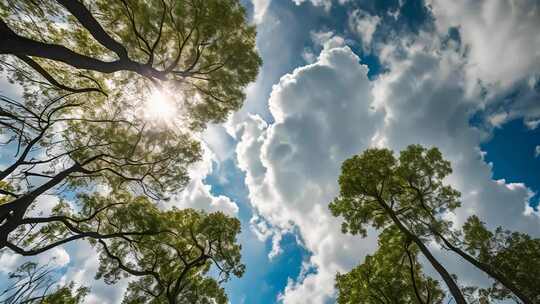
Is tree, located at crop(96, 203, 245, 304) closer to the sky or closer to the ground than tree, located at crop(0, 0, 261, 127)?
closer to the ground

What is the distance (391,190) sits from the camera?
41.3 feet

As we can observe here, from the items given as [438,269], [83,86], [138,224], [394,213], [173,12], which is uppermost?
[173,12]

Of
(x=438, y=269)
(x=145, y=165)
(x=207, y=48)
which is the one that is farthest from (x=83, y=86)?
(x=438, y=269)

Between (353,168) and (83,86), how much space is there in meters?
11.9

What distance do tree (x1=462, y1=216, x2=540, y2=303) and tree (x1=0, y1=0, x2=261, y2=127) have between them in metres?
12.2

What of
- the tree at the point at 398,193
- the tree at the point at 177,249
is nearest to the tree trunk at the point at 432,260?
the tree at the point at 398,193

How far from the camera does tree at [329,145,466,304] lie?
1176cm

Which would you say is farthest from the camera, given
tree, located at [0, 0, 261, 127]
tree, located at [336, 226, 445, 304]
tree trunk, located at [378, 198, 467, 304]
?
tree, located at [336, 226, 445, 304]

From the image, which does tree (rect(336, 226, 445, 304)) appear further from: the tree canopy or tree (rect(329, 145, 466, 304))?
the tree canopy

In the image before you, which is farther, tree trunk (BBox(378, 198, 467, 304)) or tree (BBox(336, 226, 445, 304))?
tree (BBox(336, 226, 445, 304))

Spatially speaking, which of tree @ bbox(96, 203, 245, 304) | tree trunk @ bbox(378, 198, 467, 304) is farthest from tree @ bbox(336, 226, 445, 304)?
tree @ bbox(96, 203, 245, 304)

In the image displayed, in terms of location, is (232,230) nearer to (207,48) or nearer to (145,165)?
(145,165)

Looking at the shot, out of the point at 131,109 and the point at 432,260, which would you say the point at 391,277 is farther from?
the point at 131,109

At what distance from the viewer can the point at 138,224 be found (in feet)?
39.4
